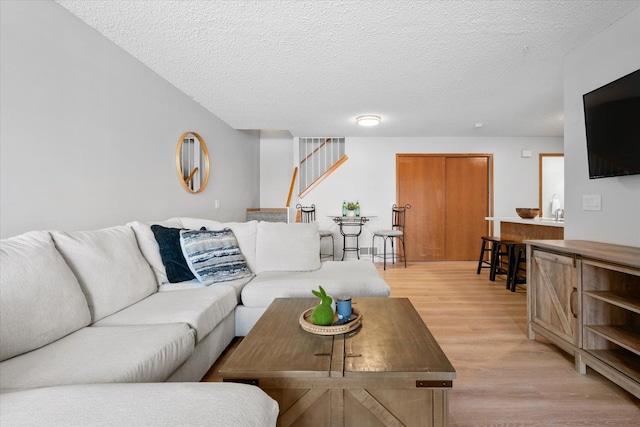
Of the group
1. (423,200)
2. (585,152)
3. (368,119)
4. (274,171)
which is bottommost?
(423,200)

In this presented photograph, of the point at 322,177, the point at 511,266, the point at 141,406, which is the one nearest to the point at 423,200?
the point at 322,177

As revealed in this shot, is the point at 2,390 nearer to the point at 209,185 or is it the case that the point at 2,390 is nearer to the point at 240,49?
the point at 240,49

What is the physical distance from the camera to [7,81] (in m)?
1.63

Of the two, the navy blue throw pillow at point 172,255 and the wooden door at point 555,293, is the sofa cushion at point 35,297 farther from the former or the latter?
the wooden door at point 555,293

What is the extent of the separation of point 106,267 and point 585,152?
342 cm

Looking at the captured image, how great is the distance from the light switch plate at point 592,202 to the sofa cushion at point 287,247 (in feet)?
7.13

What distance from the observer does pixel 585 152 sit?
2.32 meters

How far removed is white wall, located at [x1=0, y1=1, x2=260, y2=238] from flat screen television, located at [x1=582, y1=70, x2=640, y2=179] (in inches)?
141

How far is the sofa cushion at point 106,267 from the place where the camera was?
1.59m

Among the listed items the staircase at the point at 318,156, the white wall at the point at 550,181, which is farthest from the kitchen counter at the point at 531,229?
the staircase at the point at 318,156

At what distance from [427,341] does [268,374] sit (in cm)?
68

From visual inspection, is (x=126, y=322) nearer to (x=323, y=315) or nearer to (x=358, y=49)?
(x=323, y=315)

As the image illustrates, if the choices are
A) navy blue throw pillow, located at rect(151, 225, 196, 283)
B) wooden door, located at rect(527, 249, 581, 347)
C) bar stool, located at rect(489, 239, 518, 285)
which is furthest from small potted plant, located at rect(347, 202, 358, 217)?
navy blue throw pillow, located at rect(151, 225, 196, 283)

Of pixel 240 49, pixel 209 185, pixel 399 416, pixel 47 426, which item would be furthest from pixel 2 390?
pixel 209 185
